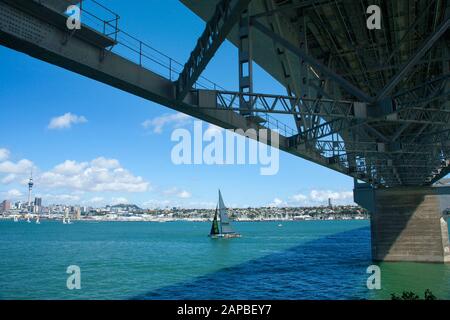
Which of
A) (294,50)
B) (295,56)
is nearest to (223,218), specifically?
(295,56)

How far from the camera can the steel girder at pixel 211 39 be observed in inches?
468

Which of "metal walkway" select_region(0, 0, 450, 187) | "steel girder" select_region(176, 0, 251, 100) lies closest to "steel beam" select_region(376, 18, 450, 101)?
"metal walkway" select_region(0, 0, 450, 187)

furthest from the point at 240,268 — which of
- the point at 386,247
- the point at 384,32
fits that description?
the point at 384,32

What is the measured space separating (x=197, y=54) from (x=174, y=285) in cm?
3802

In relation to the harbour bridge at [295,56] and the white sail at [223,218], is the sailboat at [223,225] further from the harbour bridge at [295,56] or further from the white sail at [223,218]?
the harbour bridge at [295,56]

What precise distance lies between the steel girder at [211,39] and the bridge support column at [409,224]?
54.9 metres

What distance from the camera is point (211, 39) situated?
1401 cm

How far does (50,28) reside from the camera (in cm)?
1179

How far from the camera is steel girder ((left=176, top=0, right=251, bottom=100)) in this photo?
11.9 meters

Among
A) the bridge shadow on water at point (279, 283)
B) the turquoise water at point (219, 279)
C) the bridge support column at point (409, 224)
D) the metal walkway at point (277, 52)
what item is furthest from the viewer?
the bridge support column at point (409, 224)

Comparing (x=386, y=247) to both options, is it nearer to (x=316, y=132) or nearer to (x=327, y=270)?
(x=327, y=270)

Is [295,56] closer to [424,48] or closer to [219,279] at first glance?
[424,48]

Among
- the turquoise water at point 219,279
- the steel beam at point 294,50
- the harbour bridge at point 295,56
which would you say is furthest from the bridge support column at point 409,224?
the steel beam at point 294,50

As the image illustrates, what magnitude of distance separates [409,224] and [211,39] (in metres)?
56.2
